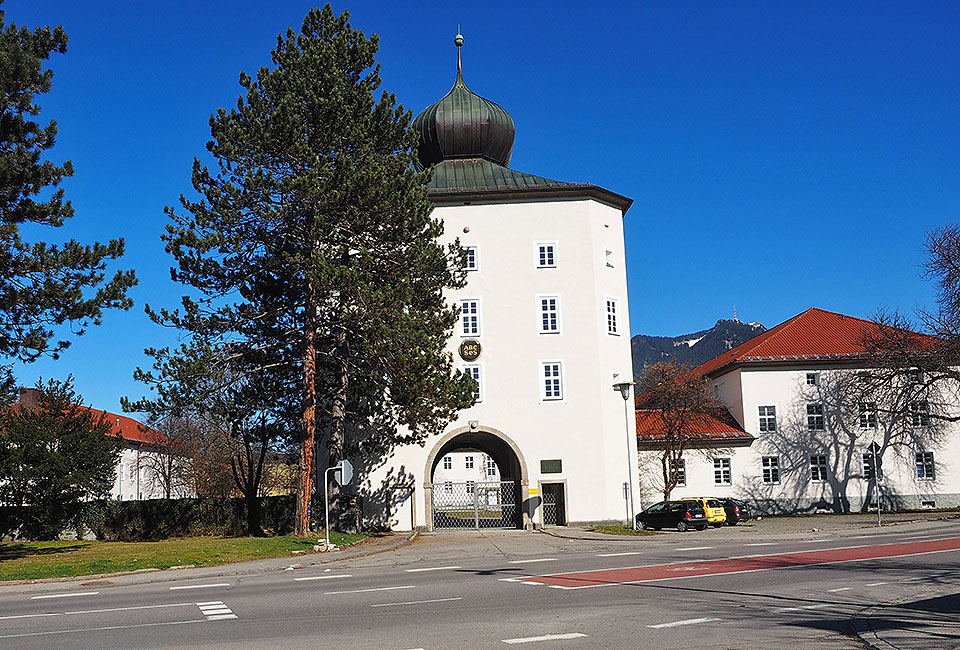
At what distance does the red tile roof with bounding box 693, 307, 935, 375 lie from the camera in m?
52.1

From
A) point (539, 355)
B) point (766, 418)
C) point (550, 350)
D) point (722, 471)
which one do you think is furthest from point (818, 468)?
point (539, 355)

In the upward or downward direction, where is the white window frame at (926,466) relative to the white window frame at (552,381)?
downward

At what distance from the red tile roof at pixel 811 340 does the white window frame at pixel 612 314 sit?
12866 millimetres

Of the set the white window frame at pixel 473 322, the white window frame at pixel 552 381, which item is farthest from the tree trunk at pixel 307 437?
the white window frame at pixel 552 381

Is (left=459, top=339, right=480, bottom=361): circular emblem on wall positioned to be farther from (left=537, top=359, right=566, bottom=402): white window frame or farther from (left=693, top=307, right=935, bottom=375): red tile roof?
(left=693, top=307, right=935, bottom=375): red tile roof

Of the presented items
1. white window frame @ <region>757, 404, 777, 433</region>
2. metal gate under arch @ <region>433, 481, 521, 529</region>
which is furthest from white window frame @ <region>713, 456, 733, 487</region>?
metal gate under arch @ <region>433, 481, 521, 529</region>

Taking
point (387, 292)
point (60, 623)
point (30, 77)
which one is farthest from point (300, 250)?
point (60, 623)

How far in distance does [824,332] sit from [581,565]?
132 feet

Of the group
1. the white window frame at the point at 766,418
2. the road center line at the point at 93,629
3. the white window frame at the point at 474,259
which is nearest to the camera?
the road center line at the point at 93,629

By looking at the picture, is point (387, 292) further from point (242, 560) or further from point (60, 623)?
point (60, 623)

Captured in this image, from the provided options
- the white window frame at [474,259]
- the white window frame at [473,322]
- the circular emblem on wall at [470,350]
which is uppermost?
the white window frame at [474,259]

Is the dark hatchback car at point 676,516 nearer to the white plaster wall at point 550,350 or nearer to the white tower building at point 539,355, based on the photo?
the white tower building at point 539,355

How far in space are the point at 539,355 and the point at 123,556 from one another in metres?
20.3

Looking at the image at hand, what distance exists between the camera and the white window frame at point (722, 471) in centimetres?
5088
